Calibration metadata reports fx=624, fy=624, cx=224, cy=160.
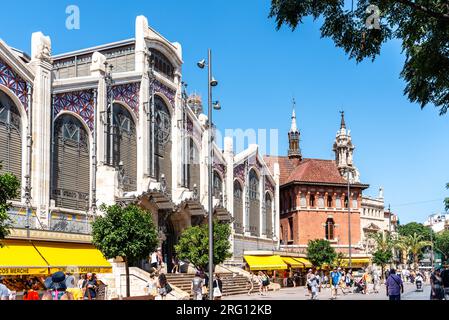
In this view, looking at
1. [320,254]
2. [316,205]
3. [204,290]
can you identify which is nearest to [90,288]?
[204,290]

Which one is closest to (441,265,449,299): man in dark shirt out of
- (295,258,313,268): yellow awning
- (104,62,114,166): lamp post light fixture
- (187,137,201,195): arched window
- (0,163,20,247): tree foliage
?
(0,163,20,247): tree foliage

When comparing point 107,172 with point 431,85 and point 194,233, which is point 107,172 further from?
point 431,85

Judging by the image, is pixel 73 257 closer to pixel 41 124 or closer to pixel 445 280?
pixel 41 124

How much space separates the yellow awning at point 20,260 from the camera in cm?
2548

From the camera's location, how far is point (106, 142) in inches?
1433

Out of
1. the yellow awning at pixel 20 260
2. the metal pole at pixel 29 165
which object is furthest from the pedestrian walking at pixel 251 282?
the yellow awning at pixel 20 260

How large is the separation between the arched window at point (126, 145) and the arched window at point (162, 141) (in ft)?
8.85

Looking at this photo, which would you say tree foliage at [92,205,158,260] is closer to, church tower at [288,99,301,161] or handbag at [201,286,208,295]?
handbag at [201,286,208,295]

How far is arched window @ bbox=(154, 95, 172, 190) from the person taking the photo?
4219 cm

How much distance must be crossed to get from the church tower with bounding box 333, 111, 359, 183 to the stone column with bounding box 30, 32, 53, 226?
53706 mm

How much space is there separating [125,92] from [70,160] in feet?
23.2

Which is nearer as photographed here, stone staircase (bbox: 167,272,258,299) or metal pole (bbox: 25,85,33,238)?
metal pole (bbox: 25,85,33,238)

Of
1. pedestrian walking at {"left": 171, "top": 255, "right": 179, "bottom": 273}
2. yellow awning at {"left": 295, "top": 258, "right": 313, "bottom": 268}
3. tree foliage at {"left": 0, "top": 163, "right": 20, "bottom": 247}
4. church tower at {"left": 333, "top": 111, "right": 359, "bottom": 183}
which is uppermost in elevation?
church tower at {"left": 333, "top": 111, "right": 359, "bottom": 183}
